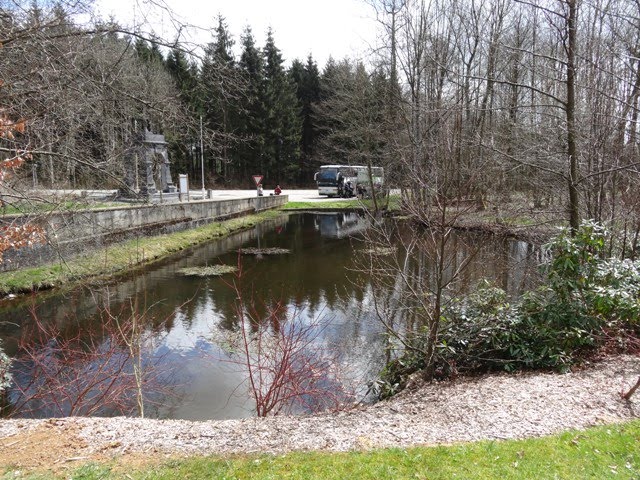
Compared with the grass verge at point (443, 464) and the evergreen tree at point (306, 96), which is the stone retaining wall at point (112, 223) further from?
the evergreen tree at point (306, 96)

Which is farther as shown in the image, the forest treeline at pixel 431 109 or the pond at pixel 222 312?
the pond at pixel 222 312

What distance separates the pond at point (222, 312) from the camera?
6496 mm

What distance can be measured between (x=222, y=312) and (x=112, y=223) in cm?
680

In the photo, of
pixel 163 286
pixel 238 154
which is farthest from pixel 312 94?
pixel 163 286

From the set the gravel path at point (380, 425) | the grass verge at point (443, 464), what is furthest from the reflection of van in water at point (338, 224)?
the grass verge at point (443, 464)

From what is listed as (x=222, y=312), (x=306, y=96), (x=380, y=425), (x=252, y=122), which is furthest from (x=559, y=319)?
(x=306, y=96)

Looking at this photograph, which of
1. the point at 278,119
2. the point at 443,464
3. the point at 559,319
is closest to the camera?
the point at 443,464

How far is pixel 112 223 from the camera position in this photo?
14.6 m

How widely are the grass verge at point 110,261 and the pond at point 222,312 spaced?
52cm

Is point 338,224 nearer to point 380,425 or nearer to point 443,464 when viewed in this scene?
point 380,425

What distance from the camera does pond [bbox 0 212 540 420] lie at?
6.50 m

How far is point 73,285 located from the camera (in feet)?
37.0

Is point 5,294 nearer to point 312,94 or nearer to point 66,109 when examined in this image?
point 66,109

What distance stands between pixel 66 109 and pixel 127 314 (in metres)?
5.89
